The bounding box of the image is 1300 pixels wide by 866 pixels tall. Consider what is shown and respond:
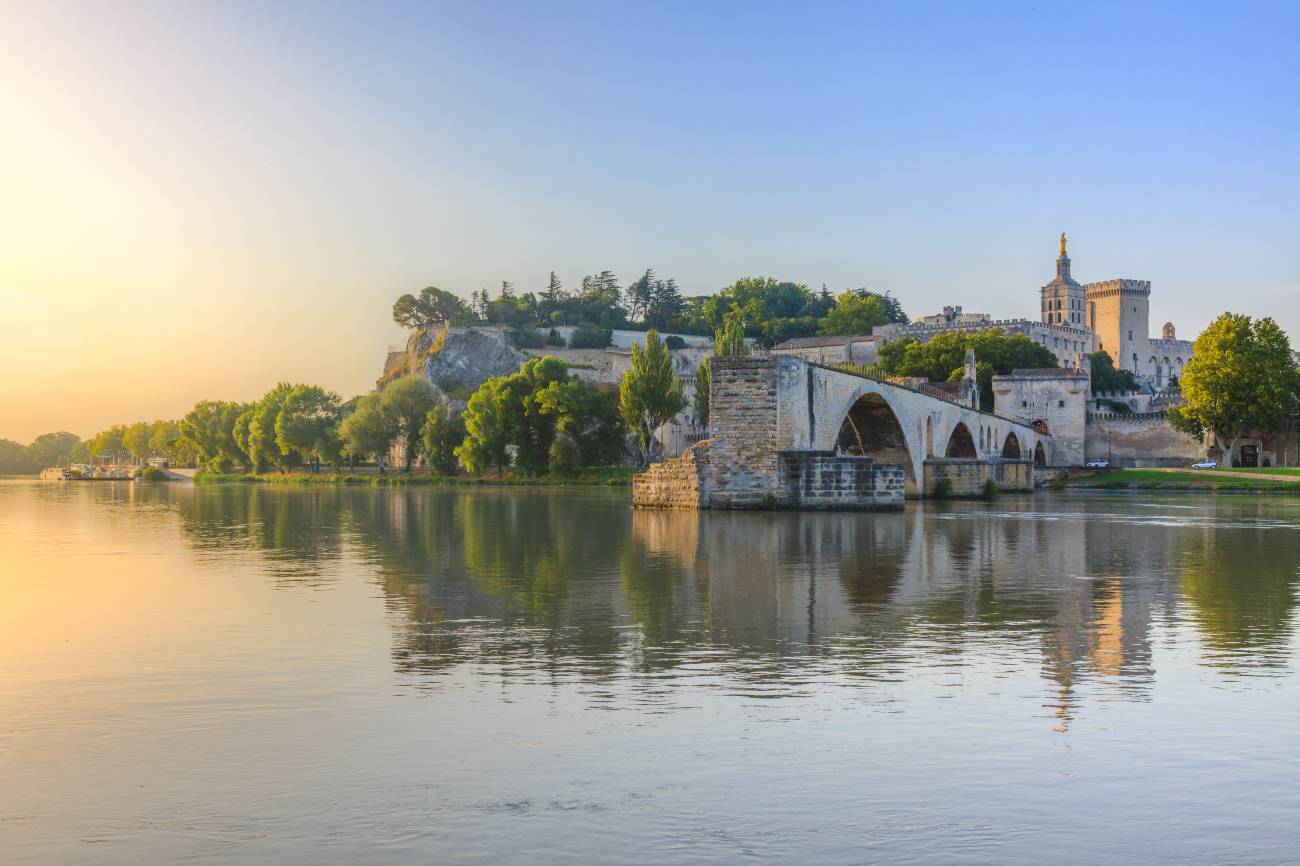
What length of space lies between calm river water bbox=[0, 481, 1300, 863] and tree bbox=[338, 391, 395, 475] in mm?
67676

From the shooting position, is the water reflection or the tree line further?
the tree line

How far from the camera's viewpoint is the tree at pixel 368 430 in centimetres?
8412

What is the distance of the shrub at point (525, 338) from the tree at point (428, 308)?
18.2 metres

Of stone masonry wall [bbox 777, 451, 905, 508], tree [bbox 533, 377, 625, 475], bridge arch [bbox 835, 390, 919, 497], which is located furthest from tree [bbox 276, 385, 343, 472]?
stone masonry wall [bbox 777, 451, 905, 508]

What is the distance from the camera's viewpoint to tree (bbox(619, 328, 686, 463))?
224 feet

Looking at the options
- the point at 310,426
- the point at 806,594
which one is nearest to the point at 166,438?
the point at 310,426

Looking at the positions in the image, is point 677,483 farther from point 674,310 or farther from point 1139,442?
point 674,310

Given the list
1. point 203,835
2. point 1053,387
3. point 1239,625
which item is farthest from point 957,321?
point 203,835

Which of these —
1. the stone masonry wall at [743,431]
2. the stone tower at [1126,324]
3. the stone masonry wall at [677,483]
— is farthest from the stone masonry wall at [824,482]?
the stone tower at [1126,324]

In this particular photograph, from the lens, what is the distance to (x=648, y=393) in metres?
68.1

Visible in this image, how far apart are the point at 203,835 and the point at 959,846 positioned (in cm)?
338

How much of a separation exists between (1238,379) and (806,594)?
69.0 metres

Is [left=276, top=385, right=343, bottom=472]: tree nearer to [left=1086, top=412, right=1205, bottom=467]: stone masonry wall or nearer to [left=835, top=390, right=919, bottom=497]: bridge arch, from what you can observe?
[left=835, top=390, right=919, bottom=497]: bridge arch

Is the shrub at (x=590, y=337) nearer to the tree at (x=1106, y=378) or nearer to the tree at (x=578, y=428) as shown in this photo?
the tree at (x=1106, y=378)
